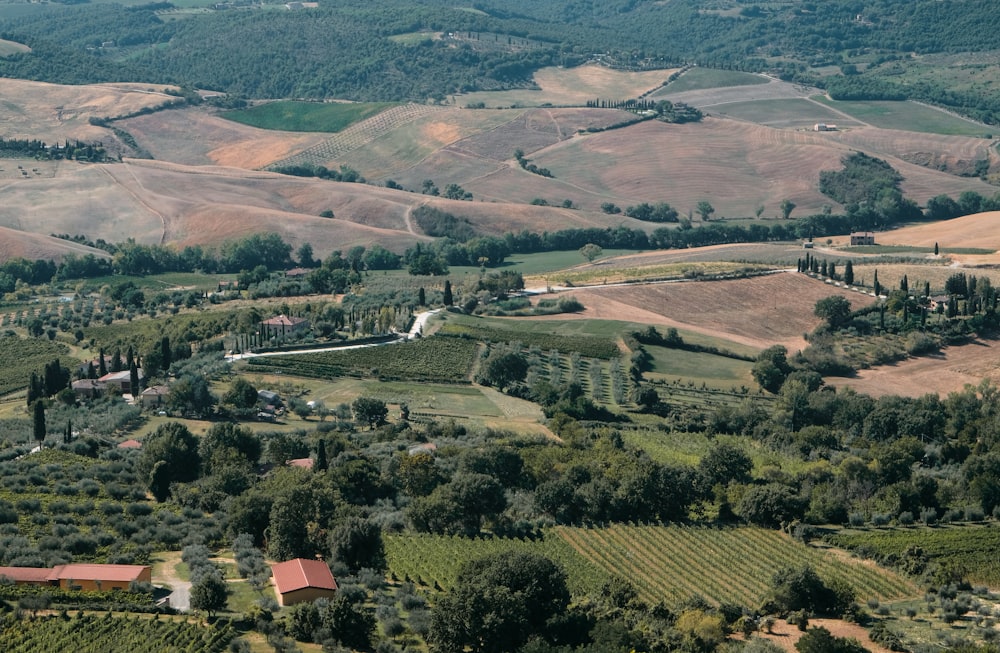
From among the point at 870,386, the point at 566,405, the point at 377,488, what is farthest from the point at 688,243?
the point at 377,488

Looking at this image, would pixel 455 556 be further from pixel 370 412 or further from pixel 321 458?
pixel 370 412

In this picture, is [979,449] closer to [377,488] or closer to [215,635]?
[377,488]

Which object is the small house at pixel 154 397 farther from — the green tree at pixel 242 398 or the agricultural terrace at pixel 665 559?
the agricultural terrace at pixel 665 559

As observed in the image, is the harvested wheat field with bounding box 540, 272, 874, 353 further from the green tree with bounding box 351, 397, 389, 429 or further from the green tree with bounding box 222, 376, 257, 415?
the green tree with bounding box 222, 376, 257, 415

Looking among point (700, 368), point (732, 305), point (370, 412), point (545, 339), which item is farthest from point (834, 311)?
point (370, 412)

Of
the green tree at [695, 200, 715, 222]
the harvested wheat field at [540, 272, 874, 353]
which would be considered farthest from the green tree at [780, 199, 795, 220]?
the harvested wheat field at [540, 272, 874, 353]
